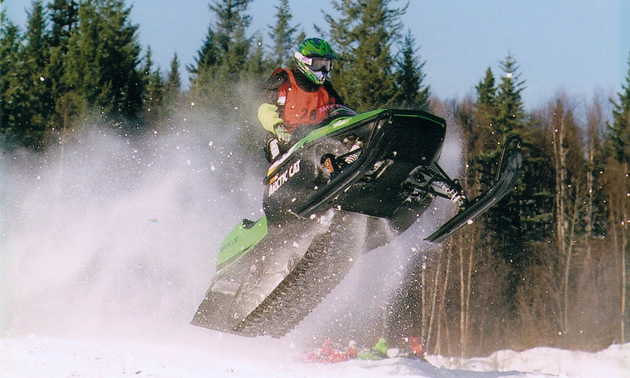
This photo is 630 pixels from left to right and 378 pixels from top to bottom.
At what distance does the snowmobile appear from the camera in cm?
486

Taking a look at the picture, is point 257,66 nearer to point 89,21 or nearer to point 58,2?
point 89,21

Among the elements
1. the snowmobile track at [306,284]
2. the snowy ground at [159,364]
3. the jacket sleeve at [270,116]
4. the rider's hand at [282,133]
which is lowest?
the snowy ground at [159,364]

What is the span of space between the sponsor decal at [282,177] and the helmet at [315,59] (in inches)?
33.1

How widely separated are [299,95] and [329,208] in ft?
3.41

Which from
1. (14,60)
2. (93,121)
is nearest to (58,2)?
(14,60)

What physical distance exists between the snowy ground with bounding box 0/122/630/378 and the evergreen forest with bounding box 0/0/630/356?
7.54m

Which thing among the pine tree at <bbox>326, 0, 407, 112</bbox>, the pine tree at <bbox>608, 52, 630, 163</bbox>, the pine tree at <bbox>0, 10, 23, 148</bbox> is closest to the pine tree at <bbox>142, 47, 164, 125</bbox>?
the pine tree at <bbox>0, 10, 23, 148</bbox>

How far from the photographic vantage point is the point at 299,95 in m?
5.71

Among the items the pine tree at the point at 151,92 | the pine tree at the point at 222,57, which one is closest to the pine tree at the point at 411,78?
the pine tree at the point at 222,57

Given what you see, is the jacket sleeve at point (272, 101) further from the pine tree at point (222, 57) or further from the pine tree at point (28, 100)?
the pine tree at point (28, 100)

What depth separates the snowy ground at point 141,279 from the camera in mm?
6594

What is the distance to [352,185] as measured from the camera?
5.05 m

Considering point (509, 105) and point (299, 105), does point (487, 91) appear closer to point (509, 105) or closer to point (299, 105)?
point (509, 105)

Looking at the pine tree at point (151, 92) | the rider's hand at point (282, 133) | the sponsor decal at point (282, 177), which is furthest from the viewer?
the pine tree at point (151, 92)
